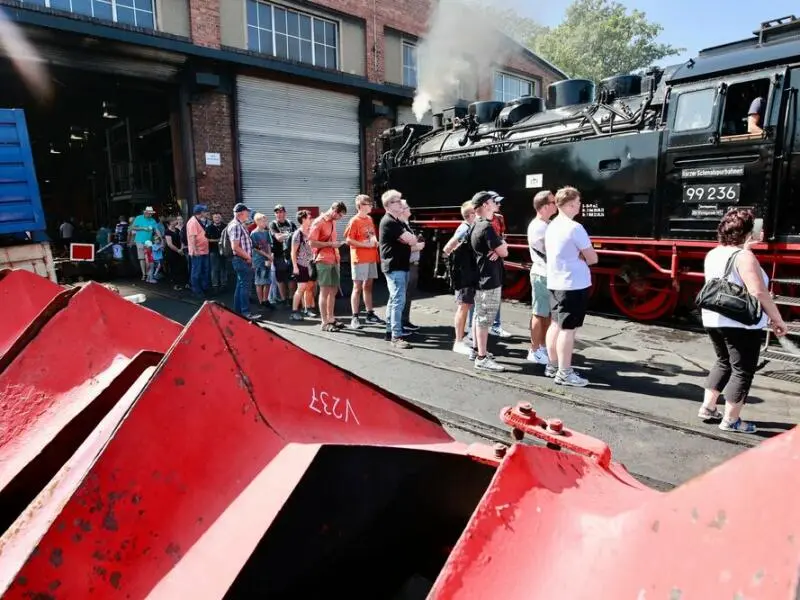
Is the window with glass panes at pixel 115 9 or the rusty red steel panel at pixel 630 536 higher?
the window with glass panes at pixel 115 9

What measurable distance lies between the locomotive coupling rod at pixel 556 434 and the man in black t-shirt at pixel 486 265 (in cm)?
323

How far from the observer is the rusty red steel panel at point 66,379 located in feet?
5.66

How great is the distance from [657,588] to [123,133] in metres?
20.7

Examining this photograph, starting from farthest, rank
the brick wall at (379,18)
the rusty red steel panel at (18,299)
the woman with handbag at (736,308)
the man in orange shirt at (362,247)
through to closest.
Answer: the brick wall at (379,18)
the man in orange shirt at (362,247)
the woman with handbag at (736,308)
the rusty red steel panel at (18,299)

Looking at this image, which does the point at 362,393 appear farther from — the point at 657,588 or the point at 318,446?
the point at 657,588

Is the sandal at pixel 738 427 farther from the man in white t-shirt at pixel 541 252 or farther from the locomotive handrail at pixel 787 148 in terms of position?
the locomotive handrail at pixel 787 148

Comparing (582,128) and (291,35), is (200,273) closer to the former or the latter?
(582,128)

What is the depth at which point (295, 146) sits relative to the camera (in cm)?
1412

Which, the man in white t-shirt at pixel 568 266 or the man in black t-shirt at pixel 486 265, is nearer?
the man in white t-shirt at pixel 568 266

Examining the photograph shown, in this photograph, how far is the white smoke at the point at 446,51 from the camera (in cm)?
1652

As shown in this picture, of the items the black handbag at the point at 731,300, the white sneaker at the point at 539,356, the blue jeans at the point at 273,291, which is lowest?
the white sneaker at the point at 539,356

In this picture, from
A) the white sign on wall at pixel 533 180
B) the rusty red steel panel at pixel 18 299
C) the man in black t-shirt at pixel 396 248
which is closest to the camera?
the rusty red steel panel at pixel 18 299

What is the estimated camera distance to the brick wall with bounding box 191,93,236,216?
12.4 metres

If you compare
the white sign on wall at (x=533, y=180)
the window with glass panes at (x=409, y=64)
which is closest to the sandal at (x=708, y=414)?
the white sign on wall at (x=533, y=180)
